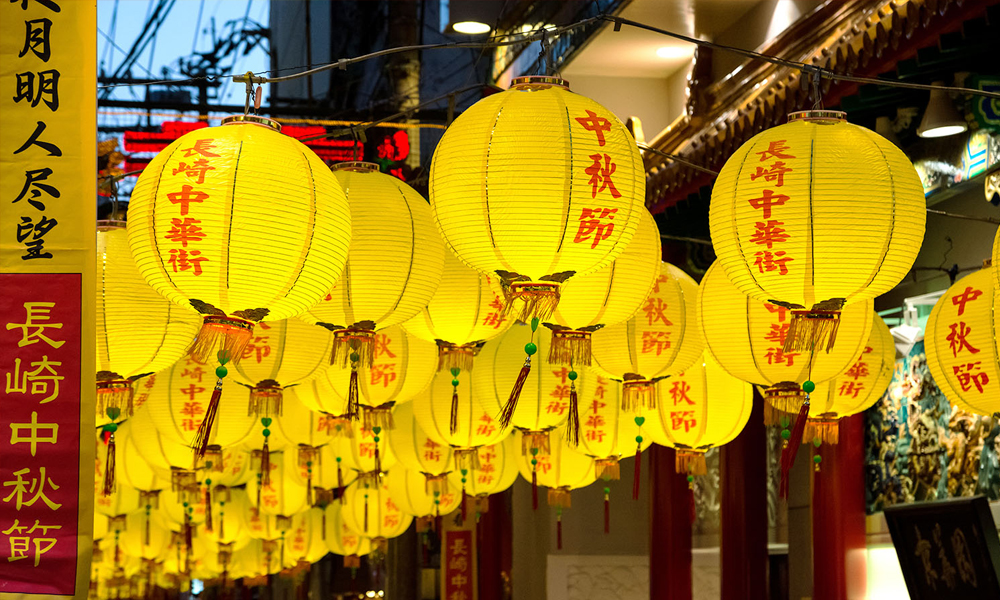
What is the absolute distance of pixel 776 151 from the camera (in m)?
4.58

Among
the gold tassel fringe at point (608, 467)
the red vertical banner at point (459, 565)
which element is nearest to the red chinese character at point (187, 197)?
the gold tassel fringe at point (608, 467)

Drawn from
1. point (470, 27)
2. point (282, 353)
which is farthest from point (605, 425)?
point (470, 27)

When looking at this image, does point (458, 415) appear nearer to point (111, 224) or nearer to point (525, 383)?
point (525, 383)

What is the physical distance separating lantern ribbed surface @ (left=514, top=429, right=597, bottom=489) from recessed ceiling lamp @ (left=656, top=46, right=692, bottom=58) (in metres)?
3.21

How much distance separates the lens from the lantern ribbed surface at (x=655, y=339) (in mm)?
5938

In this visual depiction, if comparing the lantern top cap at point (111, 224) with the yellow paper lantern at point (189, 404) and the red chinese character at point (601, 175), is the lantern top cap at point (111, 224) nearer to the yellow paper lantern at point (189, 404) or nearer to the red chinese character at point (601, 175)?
the yellow paper lantern at point (189, 404)

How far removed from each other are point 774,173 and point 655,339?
1.56 meters

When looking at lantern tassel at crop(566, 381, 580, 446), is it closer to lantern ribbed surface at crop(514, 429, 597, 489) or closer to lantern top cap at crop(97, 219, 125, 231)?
lantern top cap at crop(97, 219, 125, 231)

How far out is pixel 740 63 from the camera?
27.9 feet

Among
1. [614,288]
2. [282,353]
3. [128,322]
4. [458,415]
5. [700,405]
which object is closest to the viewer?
[614,288]

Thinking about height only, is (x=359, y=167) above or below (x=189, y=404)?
above

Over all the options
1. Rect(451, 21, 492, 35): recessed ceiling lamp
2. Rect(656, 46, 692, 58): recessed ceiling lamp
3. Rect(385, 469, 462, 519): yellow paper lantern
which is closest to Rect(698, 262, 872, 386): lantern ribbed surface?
Rect(656, 46, 692, 58): recessed ceiling lamp

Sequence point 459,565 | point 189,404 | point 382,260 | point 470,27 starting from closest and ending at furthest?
1. point 382,260
2. point 189,404
3. point 470,27
4. point 459,565

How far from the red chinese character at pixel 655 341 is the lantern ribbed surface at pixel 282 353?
4.90 feet
